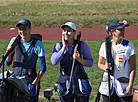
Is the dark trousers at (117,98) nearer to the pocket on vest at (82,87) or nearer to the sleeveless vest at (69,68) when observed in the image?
the pocket on vest at (82,87)

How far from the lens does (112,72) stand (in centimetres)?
484

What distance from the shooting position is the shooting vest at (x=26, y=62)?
492 cm

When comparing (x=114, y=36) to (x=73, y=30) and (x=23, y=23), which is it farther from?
(x=23, y=23)

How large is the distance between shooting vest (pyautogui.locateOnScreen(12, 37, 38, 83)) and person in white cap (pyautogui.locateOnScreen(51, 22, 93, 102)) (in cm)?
35

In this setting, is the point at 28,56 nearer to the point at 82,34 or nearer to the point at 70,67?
the point at 70,67

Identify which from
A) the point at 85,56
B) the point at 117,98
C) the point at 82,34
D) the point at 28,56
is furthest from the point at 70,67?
the point at 82,34

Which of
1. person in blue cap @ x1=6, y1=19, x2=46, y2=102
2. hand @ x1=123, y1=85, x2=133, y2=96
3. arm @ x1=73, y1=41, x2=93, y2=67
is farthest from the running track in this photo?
hand @ x1=123, y1=85, x2=133, y2=96

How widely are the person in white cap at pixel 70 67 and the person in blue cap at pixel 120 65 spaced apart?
0.30 metres

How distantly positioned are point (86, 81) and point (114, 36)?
32.5 inches

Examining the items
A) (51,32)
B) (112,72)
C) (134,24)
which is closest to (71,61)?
(112,72)

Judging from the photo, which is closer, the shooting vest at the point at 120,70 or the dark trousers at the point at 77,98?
the shooting vest at the point at 120,70

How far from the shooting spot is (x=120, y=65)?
479 cm

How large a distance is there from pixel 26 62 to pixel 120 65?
4.74ft

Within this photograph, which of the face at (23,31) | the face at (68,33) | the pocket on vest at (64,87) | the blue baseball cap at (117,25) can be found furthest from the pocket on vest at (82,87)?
the face at (23,31)
